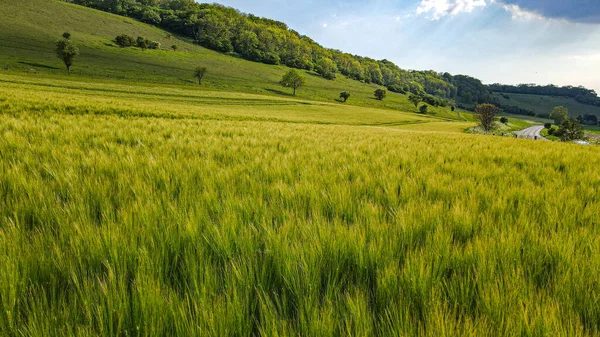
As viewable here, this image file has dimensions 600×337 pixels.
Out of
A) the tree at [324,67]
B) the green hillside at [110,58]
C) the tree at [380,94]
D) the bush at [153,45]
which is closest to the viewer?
the green hillside at [110,58]

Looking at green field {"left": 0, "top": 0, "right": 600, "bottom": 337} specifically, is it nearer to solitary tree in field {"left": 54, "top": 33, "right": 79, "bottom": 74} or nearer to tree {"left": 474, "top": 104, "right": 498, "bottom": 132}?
tree {"left": 474, "top": 104, "right": 498, "bottom": 132}

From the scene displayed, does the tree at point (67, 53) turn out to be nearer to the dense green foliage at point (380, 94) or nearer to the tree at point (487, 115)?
the tree at point (487, 115)

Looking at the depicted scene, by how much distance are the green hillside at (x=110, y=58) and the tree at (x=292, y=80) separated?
2844 millimetres

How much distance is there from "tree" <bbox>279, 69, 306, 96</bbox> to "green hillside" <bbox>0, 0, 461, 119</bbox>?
2.84 meters

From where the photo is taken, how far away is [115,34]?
115562mm

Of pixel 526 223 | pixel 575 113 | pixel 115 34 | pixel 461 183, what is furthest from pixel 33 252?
pixel 575 113

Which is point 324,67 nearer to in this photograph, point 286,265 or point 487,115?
point 487,115

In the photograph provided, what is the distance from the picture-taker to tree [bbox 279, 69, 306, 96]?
102 metres

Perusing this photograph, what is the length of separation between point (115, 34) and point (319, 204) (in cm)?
15049

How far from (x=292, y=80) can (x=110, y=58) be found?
203 ft

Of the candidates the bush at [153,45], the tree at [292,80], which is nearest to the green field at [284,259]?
the tree at [292,80]

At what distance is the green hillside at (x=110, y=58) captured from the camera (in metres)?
76.0

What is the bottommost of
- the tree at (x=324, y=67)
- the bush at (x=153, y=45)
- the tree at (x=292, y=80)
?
the tree at (x=292, y=80)

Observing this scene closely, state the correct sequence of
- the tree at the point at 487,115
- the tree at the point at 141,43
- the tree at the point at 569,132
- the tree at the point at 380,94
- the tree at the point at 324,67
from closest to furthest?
the tree at the point at 487,115 < the tree at the point at 569,132 < the tree at the point at 141,43 < the tree at the point at 380,94 < the tree at the point at 324,67
